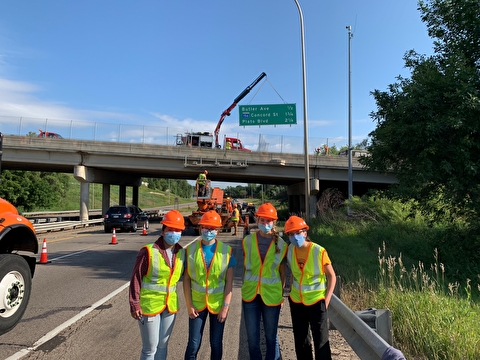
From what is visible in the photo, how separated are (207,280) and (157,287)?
48cm

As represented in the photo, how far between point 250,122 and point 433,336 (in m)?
19.8

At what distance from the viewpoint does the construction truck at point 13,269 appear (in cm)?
432

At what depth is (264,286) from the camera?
359 centimetres

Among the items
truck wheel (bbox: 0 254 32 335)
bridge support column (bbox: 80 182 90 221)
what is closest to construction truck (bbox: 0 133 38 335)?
truck wheel (bbox: 0 254 32 335)

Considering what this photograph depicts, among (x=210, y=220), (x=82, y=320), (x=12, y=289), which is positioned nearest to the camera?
(x=210, y=220)

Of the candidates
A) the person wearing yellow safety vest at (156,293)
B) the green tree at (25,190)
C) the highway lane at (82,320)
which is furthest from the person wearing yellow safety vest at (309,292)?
the green tree at (25,190)

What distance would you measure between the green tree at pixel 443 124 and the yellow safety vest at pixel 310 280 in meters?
5.75

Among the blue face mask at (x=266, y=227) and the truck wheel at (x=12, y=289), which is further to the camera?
the truck wheel at (x=12, y=289)

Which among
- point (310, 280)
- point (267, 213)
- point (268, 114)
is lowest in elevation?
point (310, 280)

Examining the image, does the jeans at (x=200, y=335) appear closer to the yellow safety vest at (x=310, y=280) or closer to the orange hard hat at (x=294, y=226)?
the yellow safety vest at (x=310, y=280)

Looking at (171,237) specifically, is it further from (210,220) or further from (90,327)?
(90,327)

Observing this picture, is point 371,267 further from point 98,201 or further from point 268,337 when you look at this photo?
point 98,201

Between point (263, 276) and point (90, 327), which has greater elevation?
point (263, 276)

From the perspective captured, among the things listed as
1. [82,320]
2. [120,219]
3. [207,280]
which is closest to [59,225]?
[120,219]
